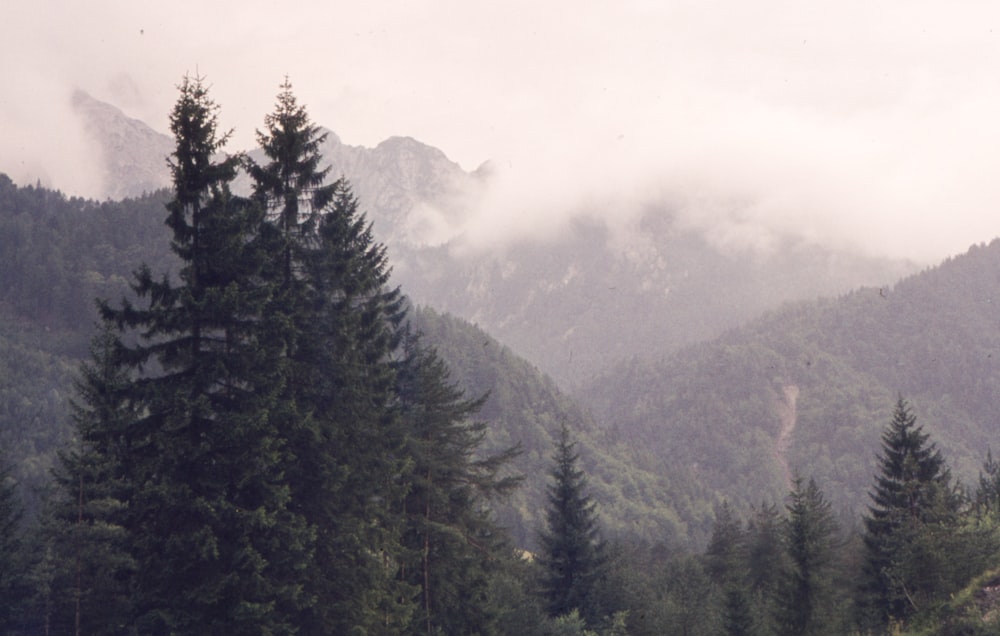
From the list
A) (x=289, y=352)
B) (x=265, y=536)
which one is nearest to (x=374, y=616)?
(x=265, y=536)

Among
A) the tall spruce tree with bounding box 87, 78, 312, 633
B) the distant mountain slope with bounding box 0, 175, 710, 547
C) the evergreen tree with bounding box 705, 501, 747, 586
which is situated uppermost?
the distant mountain slope with bounding box 0, 175, 710, 547

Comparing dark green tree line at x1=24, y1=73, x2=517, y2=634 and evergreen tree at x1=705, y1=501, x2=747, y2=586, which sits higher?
dark green tree line at x1=24, y1=73, x2=517, y2=634

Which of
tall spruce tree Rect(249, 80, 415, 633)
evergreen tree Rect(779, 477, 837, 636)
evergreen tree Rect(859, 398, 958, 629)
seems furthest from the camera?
evergreen tree Rect(859, 398, 958, 629)

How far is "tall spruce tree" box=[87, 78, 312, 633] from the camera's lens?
18312 millimetres

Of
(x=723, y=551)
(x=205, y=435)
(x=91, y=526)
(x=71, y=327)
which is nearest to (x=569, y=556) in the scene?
(x=723, y=551)

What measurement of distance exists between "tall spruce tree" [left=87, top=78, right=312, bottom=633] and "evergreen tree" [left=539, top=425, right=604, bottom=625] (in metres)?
25.6

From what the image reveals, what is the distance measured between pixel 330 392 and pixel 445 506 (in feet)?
28.1

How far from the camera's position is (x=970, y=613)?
59.7ft

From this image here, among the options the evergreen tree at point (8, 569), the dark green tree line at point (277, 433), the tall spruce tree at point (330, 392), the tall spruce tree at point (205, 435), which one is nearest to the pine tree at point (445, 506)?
the dark green tree line at point (277, 433)

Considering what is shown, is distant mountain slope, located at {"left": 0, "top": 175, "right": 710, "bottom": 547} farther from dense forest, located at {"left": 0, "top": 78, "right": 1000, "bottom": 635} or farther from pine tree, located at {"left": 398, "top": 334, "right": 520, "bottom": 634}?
pine tree, located at {"left": 398, "top": 334, "right": 520, "bottom": 634}

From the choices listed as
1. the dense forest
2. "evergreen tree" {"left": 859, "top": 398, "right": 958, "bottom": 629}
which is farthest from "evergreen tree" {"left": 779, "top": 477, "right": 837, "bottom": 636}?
"evergreen tree" {"left": 859, "top": 398, "right": 958, "bottom": 629}

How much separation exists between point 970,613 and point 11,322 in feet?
619

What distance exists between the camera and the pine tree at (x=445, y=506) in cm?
2828

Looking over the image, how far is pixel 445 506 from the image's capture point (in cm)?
2945
